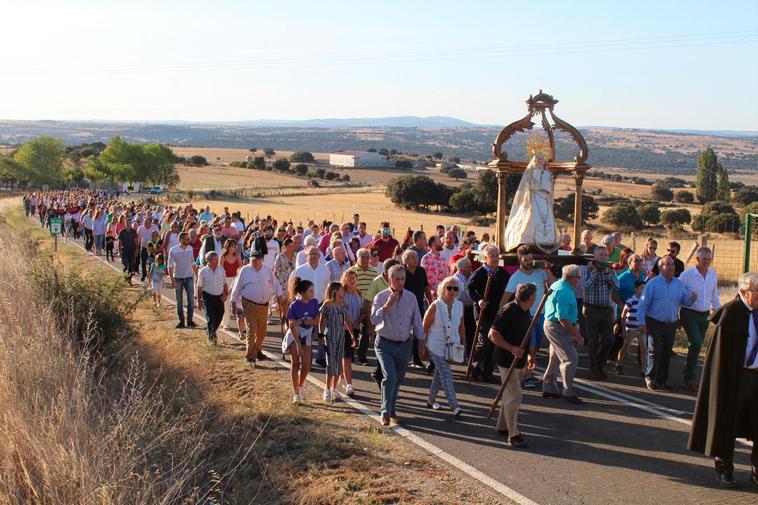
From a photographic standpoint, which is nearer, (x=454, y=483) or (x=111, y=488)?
(x=111, y=488)

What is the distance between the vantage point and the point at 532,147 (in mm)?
15305

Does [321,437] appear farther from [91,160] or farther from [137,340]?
[91,160]

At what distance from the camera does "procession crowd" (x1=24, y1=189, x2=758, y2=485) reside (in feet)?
24.1

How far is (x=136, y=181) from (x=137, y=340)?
80172 mm

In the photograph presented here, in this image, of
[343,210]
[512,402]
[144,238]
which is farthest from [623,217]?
[512,402]

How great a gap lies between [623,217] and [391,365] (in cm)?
3613

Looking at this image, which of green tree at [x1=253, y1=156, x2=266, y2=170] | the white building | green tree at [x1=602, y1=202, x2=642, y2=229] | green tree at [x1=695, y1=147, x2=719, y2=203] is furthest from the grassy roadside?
the white building

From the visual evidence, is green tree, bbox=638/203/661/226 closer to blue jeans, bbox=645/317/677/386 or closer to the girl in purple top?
blue jeans, bbox=645/317/677/386

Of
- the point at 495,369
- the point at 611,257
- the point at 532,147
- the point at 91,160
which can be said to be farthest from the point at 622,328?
the point at 91,160

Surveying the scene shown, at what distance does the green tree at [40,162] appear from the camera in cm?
9094

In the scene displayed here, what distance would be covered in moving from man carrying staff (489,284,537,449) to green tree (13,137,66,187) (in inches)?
3540

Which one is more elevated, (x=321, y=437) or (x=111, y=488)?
(x=111, y=488)

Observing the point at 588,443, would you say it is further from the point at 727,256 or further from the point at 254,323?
the point at 727,256

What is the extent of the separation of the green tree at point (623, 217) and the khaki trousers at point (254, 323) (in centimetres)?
3366
